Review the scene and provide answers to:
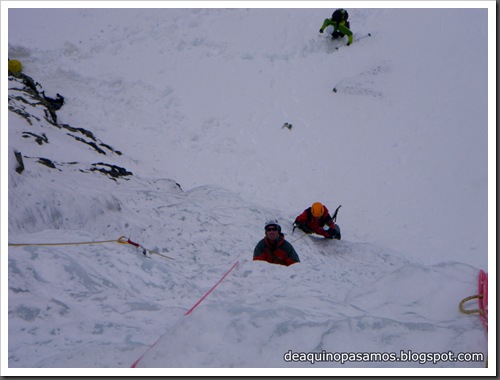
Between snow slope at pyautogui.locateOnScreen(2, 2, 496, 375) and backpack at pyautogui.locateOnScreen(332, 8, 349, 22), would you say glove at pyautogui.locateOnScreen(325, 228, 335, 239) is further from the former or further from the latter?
backpack at pyautogui.locateOnScreen(332, 8, 349, 22)

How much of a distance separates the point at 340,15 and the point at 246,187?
664 cm

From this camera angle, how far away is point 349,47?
15.4 m

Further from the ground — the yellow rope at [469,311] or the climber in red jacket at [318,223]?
the climber in red jacket at [318,223]

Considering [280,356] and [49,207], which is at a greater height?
[49,207]

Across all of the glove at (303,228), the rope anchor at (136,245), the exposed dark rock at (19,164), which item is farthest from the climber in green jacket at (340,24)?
the exposed dark rock at (19,164)

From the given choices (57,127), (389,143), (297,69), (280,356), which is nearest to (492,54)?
(280,356)

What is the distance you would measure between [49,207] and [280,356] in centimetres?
387

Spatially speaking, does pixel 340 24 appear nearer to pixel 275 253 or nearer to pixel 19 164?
pixel 275 253

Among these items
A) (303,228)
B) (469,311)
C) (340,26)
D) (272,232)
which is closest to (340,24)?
(340,26)

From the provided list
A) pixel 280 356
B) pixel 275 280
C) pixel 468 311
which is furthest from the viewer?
pixel 275 280

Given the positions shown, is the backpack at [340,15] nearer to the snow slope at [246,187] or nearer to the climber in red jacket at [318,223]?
the snow slope at [246,187]

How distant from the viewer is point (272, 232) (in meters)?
6.68

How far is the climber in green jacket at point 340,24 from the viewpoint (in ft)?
49.0

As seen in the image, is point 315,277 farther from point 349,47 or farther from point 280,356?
point 349,47
